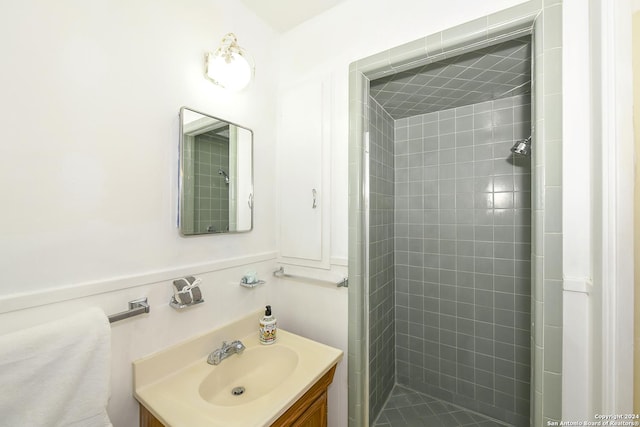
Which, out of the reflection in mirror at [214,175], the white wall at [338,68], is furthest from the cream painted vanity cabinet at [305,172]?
the reflection in mirror at [214,175]

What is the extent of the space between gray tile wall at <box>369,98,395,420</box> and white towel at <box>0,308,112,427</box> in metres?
1.22

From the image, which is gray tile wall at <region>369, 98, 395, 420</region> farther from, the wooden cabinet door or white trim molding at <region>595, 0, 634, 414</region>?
white trim molding at <region>595, 0, 634, 414</region>

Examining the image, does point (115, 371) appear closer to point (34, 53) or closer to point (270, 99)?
point (34, 53)

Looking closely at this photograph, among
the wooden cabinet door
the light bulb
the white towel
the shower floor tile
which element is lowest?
the shower floor tile

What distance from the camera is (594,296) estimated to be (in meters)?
0.77

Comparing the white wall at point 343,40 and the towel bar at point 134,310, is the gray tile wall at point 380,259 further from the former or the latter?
the towel bar at point 134,310

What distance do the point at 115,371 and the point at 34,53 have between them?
1.00 meters

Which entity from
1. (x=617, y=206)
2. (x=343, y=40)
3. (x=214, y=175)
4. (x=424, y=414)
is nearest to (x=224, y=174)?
(x=214, y=175)

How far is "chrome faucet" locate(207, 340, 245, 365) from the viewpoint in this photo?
1.08 m

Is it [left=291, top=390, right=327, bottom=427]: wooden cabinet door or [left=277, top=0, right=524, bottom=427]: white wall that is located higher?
[left=277, top=0, right=524, bottom=427]: white wall

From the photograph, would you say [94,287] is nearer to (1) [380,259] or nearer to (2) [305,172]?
(2) [305,172]

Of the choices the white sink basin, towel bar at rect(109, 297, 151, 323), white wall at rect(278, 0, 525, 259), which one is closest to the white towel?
towel bar at rect(109, 297, 151, 323)

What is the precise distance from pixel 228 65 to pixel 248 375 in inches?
54.8

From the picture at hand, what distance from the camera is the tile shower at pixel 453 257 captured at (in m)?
1.68
